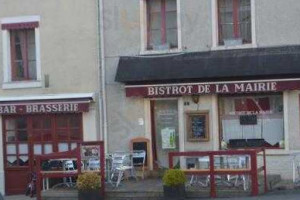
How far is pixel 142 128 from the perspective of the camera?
1977 centimetres

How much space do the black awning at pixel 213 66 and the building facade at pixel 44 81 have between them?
1.39 m

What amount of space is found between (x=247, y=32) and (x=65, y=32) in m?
5.32

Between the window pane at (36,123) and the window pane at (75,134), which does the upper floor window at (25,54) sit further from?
the window pane at (75,134)

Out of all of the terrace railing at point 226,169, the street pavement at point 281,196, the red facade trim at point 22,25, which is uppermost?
the red facade trim at point 22,25

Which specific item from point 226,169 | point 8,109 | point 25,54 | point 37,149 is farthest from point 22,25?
point 226,169

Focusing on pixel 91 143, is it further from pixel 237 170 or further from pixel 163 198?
pixel 237 170

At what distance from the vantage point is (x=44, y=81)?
20547 mm

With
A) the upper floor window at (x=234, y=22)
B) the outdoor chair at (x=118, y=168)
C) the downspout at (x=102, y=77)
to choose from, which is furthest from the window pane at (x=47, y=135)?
the upper floor window at (x=234, y=22)

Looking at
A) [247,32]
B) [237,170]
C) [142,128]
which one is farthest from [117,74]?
[237,170]

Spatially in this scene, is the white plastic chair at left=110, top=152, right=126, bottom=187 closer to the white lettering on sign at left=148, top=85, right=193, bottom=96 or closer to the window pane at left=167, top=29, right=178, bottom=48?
the white lettering on sign at left=148, top=85, right=193, bottom=96

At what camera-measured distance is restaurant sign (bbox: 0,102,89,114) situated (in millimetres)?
19812

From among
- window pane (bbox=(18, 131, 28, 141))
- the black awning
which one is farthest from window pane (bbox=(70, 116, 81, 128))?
the black awning

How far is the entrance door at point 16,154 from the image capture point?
20.8 meters

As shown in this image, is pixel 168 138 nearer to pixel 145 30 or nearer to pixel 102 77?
pixel 102 77
